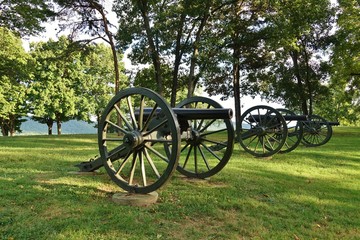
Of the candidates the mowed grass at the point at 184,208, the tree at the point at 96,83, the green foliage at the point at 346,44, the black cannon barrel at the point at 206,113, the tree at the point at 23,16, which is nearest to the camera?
the mowed grass at the point at 184,208

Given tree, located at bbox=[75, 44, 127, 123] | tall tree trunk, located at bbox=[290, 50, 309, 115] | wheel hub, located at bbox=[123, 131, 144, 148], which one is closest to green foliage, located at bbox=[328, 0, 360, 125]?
tall tree trunk, located at bbox=[290, 50, 309, 115]

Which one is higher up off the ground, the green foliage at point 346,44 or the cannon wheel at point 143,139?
the green foliage at point 346,44

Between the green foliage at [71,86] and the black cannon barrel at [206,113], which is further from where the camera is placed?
the green foliage at [71,86]

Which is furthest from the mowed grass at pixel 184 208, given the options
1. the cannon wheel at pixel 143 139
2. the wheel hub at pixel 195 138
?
the wheel hub at pixel 195 138

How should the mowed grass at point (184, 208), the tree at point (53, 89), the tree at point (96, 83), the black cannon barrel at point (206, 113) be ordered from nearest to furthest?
the mowed grass at point (184, 208), the black cannon barrel at point (206, 113), the tree at point (53, 89), the tree at point (96, 83)

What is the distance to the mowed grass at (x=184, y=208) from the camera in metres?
4.23

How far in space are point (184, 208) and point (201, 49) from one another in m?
13.8

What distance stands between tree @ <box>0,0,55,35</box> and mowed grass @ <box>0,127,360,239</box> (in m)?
9.67

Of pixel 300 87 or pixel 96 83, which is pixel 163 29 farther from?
pixel 96 83

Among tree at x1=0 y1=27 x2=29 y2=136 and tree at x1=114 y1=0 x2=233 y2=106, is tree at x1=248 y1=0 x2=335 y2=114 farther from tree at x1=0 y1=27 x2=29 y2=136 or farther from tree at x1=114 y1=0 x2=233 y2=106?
tree at x1=0 y1=27 x2=29 y2=136

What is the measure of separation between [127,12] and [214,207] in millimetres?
16602

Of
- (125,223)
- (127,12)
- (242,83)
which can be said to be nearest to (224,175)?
(125,223)

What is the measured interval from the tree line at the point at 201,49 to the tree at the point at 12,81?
88 mm

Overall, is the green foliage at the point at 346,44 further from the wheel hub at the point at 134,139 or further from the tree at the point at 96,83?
the wheel hub at the point at 134,139
